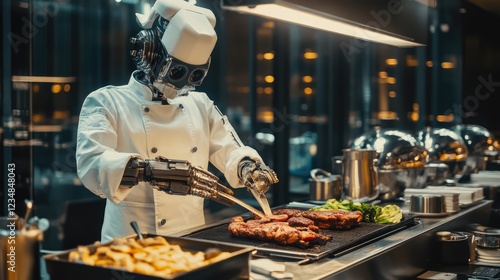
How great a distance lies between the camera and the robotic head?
2670 millimetres

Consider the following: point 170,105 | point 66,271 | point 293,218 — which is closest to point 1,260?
point 66,271

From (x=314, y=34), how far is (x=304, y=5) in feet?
15.8

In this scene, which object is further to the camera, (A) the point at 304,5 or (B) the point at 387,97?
(B) the point at 387,97

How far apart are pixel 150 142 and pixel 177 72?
40 cm

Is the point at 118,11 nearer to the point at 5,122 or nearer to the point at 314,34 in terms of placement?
the point at 5,122

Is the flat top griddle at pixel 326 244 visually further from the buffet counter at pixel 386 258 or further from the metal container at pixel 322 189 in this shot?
the metal container at pixel 322 189

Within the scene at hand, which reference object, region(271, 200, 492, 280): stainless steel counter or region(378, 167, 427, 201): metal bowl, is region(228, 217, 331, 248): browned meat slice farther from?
region(378, 167, 427, 201): metal bowl

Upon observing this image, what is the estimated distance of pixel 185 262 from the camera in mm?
1723

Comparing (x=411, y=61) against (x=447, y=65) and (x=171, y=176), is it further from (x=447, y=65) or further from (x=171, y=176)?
(x=171, y=176)

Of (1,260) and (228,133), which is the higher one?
(228,133)

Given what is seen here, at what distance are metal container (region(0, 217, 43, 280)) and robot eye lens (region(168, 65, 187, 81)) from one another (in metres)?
1.19

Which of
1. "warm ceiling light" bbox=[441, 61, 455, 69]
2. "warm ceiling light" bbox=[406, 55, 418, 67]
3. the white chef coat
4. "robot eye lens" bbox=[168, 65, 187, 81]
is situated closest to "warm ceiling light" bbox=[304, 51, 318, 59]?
"warm ceiling light" bbox=[406, 55, 418, 67]

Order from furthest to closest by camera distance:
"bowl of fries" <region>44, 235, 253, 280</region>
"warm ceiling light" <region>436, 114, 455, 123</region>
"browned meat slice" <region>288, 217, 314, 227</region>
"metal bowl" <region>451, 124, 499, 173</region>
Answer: "warm ceiling light" <region>436, 114, 455, 123</region>
"metal bowl" <region>451, 124, 499, 173</region>
"browned meat slice" <region>288, 217, 314, 227</region>
"bowl of fries" <region>44, 235, 253, 280</region>

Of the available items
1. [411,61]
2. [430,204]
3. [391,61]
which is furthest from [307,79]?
[430,204]
